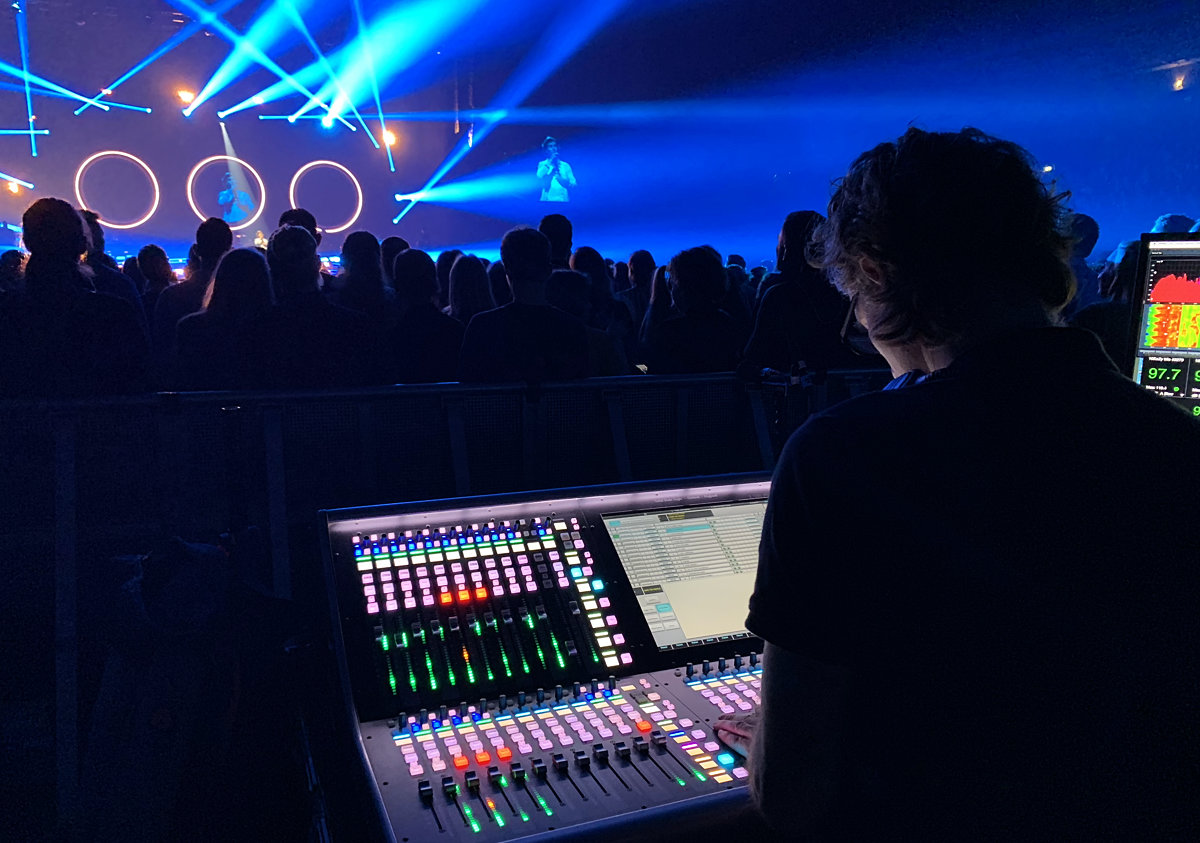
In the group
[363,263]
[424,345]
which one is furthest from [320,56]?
[424,345]

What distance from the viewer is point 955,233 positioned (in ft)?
2.78

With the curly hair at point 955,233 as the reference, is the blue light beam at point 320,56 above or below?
above

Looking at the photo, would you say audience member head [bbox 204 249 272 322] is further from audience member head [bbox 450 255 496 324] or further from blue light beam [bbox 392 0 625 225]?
blue light beam [bbox 392 0 625 225]

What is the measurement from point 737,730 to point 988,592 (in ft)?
1.61

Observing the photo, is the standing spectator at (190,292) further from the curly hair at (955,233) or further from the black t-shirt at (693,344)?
the curly hair at (955,233)

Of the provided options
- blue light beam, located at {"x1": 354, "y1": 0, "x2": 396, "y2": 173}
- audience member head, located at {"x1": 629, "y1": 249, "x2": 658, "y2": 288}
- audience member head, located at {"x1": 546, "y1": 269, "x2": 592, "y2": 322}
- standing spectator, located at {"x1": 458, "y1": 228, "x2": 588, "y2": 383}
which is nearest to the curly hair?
standing spectator, located at {"x1": 458, "y1": 228, "x2": 588, "y2": 383}

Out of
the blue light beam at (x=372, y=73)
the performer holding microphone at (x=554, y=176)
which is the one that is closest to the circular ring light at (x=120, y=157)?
the blue light beam at (x=372, y=73)

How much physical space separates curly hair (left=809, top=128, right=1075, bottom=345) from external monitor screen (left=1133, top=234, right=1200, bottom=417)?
1.11m

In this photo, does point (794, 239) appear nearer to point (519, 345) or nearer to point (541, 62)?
point (519, 345)

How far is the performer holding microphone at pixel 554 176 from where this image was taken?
11.9m

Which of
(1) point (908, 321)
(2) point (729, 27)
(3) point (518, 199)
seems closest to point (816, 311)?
(1) point (908, 321)

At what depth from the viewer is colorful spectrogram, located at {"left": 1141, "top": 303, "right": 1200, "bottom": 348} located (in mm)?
1752

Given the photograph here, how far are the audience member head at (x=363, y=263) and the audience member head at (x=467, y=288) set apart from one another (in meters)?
0.34

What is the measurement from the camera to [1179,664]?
0.76 metres
